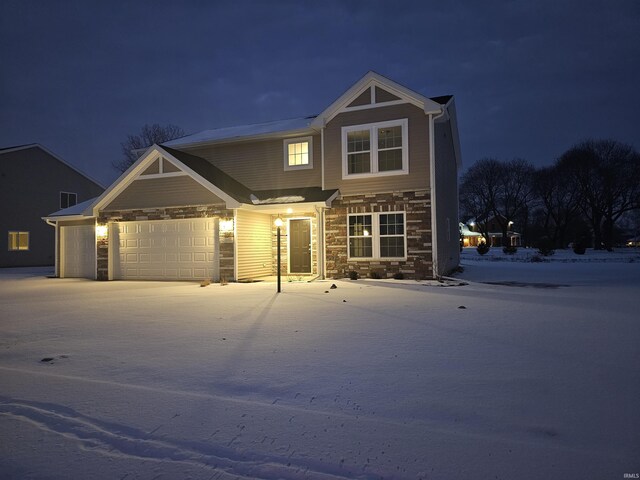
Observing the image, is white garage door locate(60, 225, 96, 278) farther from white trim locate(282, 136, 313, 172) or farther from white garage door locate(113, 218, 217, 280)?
white trim locate(282, 136, 313, 172)

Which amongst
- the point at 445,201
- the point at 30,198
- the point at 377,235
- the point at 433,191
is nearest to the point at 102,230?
the point at 377,235

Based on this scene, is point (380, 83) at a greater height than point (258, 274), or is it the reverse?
point (380, 83)

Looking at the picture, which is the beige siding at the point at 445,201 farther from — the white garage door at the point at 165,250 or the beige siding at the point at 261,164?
the white garage door at the point at 165,250

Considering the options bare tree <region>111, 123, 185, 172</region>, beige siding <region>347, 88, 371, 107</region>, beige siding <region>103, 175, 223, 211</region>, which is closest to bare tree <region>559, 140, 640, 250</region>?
beige siding <region>347, 88, 371, 107</region>

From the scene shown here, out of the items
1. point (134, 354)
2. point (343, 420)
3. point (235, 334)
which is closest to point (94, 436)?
point (343, 420)

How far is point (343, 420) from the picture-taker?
307 centimetres

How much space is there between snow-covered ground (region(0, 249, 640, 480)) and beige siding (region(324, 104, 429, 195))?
7.20 meters

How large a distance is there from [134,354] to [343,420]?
302 cm

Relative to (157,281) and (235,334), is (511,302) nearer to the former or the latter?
(235,334)

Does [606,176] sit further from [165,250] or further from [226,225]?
[165,250]

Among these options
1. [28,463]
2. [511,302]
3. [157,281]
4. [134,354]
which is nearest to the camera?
[28,463]

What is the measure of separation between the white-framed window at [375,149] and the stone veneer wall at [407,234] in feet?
2.94

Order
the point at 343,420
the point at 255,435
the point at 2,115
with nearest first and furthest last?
the point at 255,435 < the point at 343,420 < the point at 2,115

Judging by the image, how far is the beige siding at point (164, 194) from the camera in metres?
14.4
